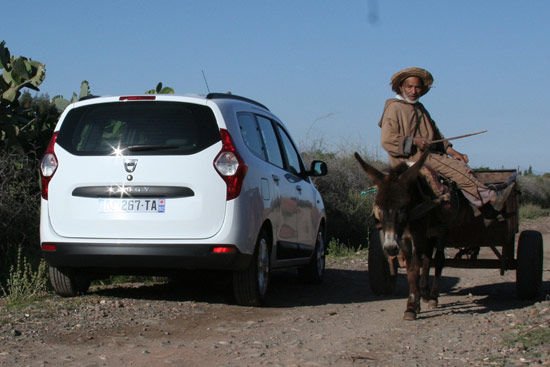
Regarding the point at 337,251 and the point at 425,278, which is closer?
the point at 425,278

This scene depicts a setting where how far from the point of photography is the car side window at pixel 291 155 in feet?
37.0

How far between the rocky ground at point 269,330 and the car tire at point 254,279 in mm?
133

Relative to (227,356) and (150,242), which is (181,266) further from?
(227,356)

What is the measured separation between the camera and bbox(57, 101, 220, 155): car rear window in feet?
29.5

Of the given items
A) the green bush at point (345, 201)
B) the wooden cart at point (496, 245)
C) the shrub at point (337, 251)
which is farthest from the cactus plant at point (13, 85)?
the green bush at point (345, 201)

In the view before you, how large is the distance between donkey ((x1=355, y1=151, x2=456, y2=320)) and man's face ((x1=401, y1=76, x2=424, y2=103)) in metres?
1.46

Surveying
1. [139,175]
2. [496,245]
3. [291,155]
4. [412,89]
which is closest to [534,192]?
[291,155]

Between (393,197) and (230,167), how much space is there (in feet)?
5.29

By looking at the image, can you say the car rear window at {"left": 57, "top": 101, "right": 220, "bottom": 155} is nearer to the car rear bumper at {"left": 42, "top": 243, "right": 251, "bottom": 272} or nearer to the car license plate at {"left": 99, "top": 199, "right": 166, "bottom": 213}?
the car license plate at {"left": 99, "top": 199, "right": 166, "bottom": 213}

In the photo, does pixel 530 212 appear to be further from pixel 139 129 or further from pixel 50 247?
pixel 50 247

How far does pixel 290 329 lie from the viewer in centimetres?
821

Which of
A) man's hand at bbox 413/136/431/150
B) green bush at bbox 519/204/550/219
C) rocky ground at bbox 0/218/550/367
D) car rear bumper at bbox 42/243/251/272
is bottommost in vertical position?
rocky ground at bbox 0/218/550/367

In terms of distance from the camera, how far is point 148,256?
881cm

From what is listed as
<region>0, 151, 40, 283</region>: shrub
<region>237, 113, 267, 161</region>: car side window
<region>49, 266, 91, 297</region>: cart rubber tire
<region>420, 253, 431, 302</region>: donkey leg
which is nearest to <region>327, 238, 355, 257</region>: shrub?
<region>0, 151, 40, 283</region>: shrub
